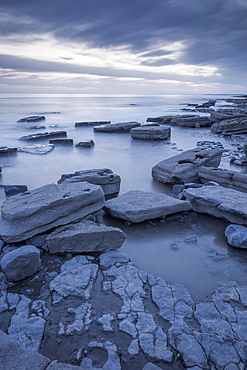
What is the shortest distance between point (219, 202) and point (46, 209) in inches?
101

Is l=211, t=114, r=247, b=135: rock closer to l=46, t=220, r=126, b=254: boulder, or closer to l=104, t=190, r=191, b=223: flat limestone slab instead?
l=104, t=190, r=191, b=223: flat limestone slab

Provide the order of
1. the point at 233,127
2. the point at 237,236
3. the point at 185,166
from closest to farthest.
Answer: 1. the point at 237,236
2. the point at 185,166
3. the point at 233,127

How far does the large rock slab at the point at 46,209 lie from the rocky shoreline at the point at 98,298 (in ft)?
0.04

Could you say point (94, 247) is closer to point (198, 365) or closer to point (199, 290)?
point (199, 290)

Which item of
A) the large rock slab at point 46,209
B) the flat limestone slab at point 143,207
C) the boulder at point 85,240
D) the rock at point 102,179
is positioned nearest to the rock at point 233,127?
the rock at point 102,179

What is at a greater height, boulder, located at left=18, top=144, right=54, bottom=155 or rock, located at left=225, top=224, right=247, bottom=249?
rock, located at left=225, top=224, right=247, bottom=249

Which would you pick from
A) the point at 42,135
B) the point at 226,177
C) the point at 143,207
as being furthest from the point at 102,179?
the point at 42,135

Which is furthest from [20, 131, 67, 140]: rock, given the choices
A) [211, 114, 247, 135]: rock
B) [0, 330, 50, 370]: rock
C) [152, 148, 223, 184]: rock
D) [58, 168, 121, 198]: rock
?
[0, 330, 50, 370]: rock

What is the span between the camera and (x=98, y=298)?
7.93 feet

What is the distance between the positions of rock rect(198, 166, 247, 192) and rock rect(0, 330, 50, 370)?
442 centimetres

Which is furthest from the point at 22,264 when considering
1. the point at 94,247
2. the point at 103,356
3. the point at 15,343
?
the point at 103,356

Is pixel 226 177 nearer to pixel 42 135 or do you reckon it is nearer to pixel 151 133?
pixel 151 133

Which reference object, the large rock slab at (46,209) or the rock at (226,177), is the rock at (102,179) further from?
the rock at (226,177)

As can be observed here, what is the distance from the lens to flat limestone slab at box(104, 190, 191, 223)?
3.78 m
